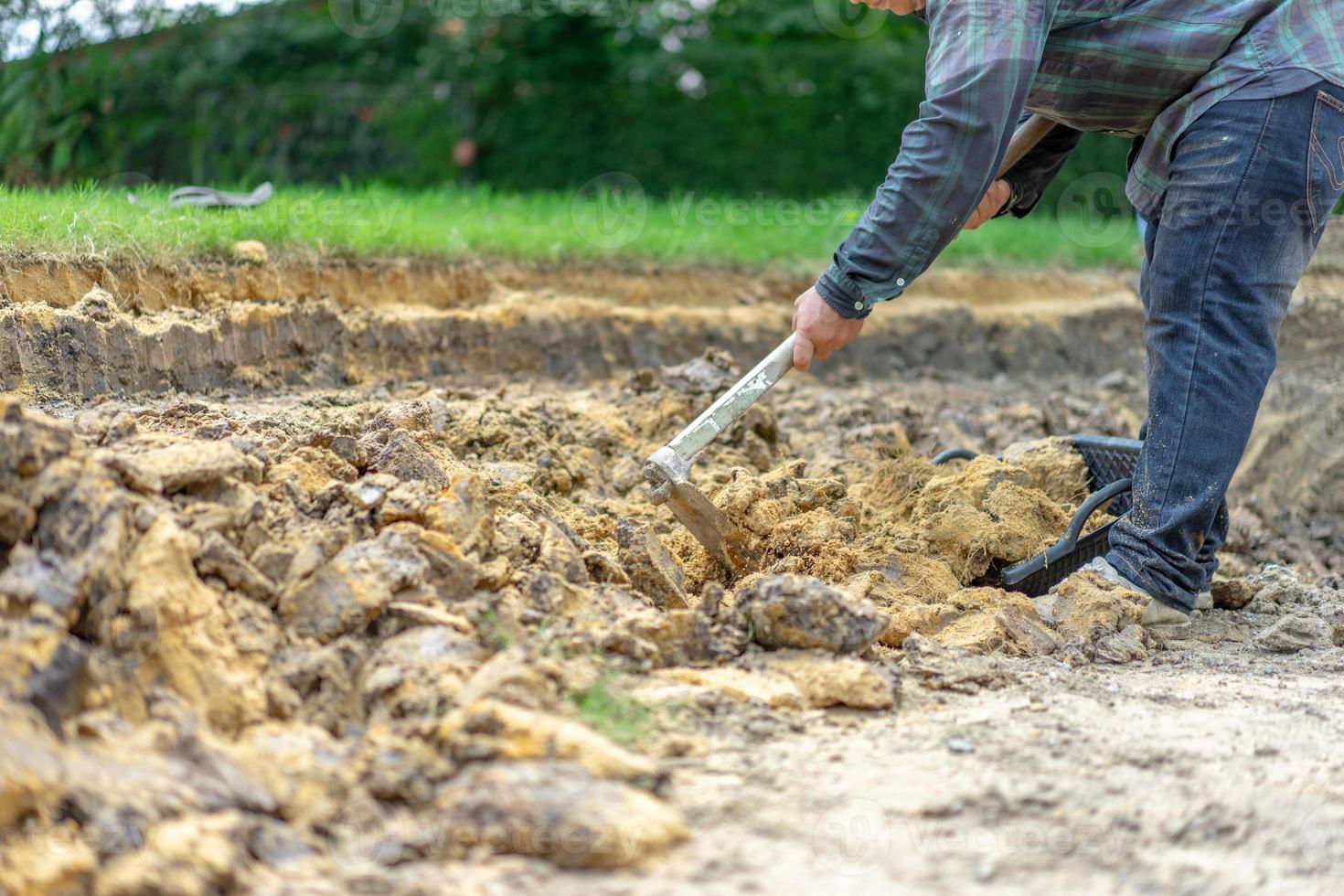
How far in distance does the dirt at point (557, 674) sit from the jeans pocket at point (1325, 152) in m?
1.02

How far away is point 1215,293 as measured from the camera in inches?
108

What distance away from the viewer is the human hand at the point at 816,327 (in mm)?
2748

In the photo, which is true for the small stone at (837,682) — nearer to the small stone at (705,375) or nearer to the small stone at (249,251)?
the small stone at (705,375)

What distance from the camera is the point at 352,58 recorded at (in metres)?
9.53

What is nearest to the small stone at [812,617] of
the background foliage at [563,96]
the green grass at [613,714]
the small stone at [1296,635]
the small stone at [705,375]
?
the green grass at [613,714]

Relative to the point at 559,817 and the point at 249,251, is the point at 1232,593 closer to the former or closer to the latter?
the point at 559,817

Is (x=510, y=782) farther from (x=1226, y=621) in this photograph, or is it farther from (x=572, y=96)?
(x=572, y=96)

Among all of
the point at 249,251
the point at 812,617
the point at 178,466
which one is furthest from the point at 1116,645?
the point at 249,251

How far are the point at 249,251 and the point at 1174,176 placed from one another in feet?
9.89

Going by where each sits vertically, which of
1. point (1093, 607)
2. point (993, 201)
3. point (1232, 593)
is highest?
point (993, 201)

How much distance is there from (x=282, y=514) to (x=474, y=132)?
7.77 meters

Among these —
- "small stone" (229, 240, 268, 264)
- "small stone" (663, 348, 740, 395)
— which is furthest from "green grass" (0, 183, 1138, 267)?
"small stone" (663, 348, 740, 395)

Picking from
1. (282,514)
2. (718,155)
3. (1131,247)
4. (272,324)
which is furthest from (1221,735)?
(718,155)

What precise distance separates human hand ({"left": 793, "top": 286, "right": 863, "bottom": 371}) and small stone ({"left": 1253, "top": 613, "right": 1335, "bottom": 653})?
1.29 m
